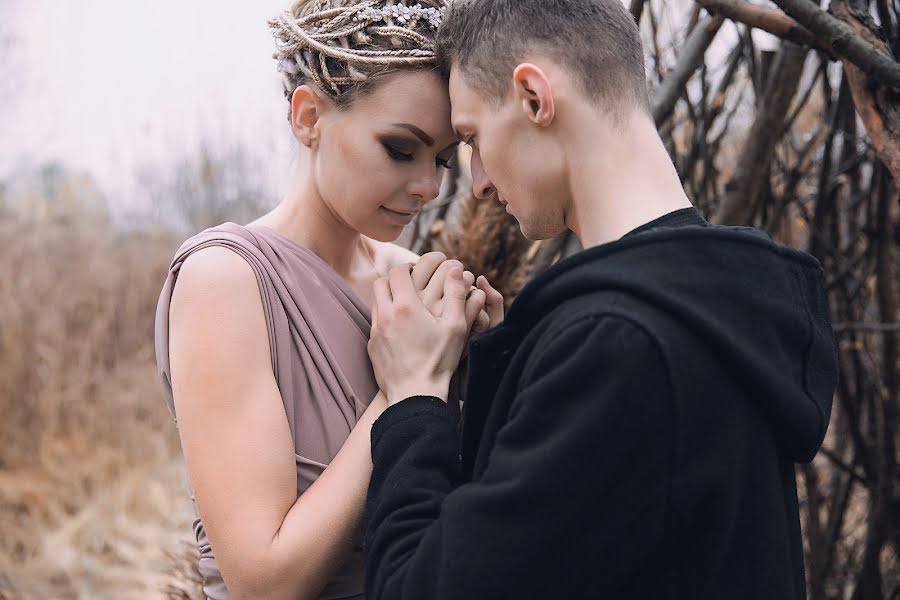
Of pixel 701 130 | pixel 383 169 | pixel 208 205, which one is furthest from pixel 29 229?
pixel 383 169

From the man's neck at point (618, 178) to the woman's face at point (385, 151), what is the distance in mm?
400

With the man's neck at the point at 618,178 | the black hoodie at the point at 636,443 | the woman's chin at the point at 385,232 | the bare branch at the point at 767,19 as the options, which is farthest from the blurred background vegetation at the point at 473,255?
the black hoodie at the point at 636,443

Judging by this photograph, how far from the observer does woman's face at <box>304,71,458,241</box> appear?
58.6 inches

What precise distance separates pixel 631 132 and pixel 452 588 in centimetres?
63

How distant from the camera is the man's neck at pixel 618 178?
1.15 m

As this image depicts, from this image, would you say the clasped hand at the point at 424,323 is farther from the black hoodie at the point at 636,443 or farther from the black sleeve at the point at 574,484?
the black sleeve at the point at 574,484

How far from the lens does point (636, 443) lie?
0.93 meters

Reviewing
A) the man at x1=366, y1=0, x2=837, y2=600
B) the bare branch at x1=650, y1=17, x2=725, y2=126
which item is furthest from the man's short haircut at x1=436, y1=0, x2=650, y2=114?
the bare branch at x1=650, y1=17, x2=725, y2=126

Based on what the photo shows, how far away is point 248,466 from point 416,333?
334mm

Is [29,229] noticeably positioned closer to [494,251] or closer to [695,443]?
[494,251]

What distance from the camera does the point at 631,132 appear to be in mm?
1173

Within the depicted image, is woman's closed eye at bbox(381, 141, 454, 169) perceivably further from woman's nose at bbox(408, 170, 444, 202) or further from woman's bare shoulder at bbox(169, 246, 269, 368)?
woman's bare shoulder at bbox(169, 246, 269, 368)

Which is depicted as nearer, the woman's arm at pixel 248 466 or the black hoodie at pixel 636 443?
the black hoodie at pixel 636 443

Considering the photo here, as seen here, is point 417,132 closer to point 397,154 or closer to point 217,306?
point 397,154
